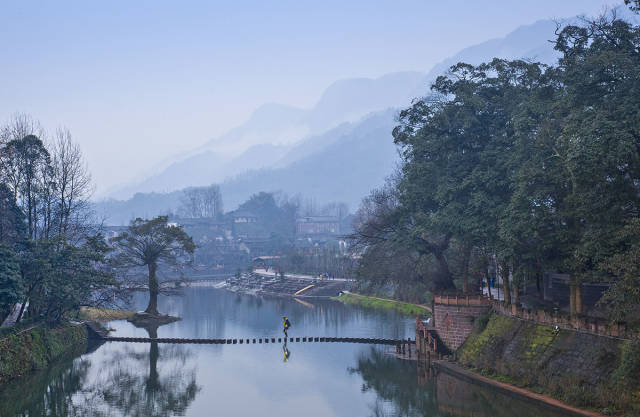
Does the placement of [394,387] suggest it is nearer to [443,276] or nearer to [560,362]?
[560,362]

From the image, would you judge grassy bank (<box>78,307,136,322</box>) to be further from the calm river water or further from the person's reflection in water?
the person's reflection in water

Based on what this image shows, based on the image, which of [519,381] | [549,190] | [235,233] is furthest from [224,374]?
[235,233]

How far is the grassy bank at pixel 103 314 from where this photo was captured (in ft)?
224

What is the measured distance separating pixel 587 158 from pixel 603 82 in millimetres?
6752

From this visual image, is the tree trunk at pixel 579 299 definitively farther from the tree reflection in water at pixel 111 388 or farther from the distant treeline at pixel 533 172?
the tree reflection in water at pixel 111 388

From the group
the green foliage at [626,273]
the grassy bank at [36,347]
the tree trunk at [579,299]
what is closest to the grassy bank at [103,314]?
the grassy bank at [36,347]

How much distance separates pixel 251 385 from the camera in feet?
131

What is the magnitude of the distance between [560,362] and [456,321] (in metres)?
12.2

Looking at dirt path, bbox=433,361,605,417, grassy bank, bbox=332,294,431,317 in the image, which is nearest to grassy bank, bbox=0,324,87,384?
dirt path, bbox=433,361,605,417

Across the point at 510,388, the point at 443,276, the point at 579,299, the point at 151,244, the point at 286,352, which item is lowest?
the point at 286,352

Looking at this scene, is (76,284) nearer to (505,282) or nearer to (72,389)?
(72,389)

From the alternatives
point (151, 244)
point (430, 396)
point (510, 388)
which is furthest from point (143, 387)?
point (151, 244)

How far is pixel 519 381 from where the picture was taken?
34.8 m

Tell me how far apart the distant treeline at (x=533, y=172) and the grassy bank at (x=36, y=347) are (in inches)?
939
